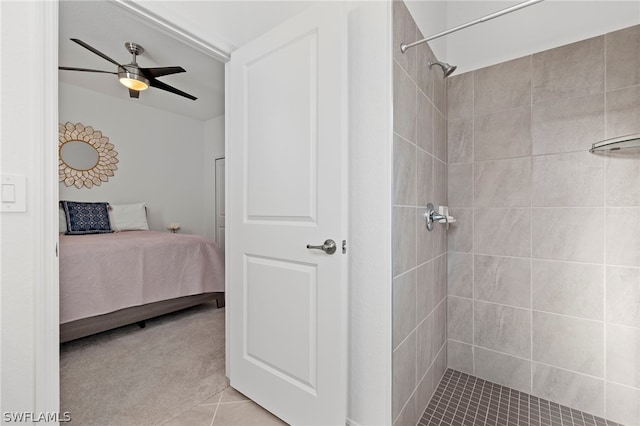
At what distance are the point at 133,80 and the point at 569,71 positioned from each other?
11.3 ft

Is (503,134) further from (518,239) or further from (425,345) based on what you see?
(425,345)

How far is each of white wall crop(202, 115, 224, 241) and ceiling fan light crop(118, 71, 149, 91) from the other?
2.07 m

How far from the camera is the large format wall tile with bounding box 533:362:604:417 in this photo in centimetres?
156

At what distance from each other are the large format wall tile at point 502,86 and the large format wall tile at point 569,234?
0.67 meters

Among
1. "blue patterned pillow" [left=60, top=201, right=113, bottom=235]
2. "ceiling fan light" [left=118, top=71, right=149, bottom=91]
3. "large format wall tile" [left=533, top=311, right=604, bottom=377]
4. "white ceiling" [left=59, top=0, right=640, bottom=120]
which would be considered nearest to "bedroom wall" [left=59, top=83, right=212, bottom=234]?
"blue patterned pillow" [left=60, top=201, right=113, bottom=235]

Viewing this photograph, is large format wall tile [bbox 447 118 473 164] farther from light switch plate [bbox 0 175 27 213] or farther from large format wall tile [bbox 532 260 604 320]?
light switch plate [bbox 0 175 27 213]

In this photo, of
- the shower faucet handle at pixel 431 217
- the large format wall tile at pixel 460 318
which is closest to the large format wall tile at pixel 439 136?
the shower faucet handle at pixel 431 217

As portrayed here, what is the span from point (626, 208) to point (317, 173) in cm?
157

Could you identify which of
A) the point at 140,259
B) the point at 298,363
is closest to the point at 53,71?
the point at 298,363

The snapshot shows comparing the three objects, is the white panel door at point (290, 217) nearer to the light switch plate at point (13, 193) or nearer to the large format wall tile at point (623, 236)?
the light switch plate at point (13, 193)

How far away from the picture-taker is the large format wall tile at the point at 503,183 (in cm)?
175

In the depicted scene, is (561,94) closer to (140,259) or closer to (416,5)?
(416,5)

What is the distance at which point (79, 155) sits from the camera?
12.9 ft

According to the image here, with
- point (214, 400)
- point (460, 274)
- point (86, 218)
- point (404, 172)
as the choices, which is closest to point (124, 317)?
point (214, 400)
